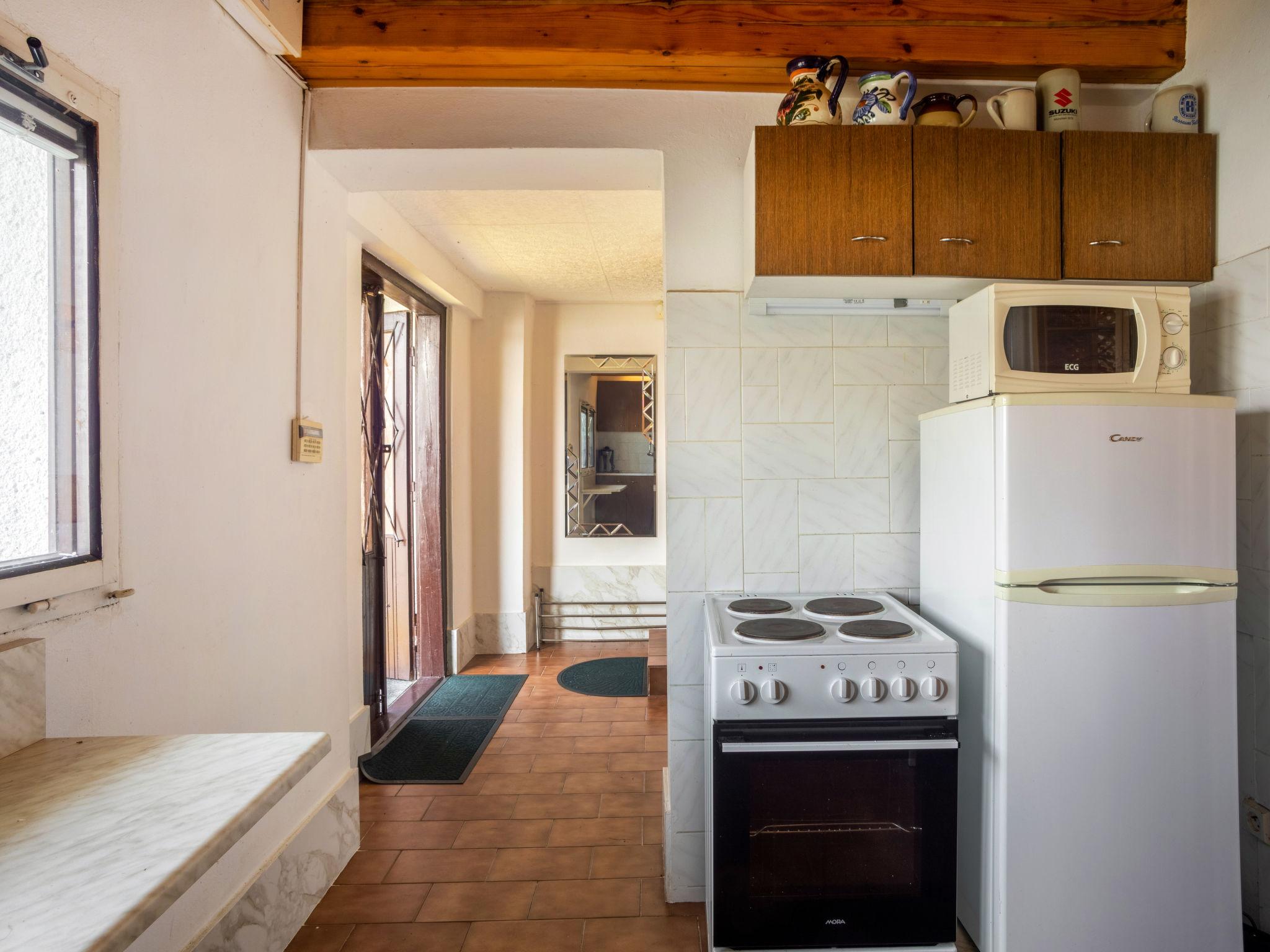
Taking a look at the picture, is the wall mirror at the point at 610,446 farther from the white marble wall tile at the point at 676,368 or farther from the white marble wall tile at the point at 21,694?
the white marble wall tile at the point at 21,694

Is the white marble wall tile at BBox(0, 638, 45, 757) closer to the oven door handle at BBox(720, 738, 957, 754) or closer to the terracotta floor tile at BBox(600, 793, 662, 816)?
A: the oven door handle at BBox(720, 738, 957, 754)

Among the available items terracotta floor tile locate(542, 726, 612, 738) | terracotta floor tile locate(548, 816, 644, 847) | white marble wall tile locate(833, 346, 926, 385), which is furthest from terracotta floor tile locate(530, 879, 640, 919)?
white marble wall tile locate(833, 346, 926, 385)

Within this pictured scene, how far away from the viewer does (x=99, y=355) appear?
4.17 ft

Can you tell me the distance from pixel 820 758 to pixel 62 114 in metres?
2.02

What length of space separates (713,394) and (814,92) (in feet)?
2.90

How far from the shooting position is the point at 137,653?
4.57ft

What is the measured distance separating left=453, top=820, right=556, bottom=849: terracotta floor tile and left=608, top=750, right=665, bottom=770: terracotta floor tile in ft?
1.60

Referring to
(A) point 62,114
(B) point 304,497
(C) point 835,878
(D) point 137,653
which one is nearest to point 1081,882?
(C) point 835,878

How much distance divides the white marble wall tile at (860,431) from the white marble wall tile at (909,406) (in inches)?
1.0

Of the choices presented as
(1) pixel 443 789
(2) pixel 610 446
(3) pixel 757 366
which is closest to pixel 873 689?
(3) pixel 757 366

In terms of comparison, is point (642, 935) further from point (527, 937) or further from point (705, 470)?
point (705, 470)

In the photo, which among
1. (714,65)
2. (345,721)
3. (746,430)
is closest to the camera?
(714,65)

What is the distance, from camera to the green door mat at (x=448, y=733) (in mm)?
3004

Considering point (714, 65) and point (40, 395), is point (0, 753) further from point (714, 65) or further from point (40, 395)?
point (714, 65)
